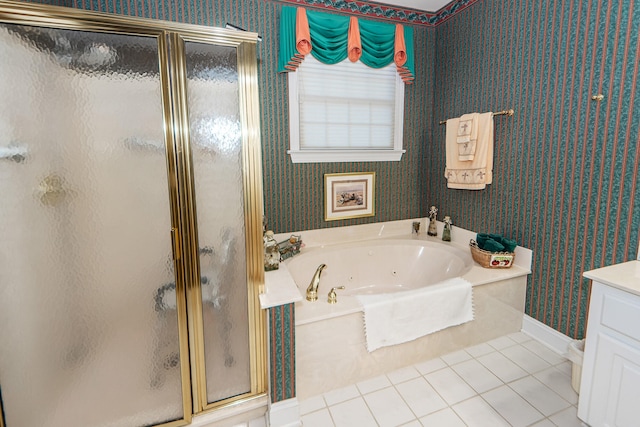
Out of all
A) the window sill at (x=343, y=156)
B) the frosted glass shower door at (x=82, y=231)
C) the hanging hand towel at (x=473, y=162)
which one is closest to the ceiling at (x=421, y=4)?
the hanging hand towel at (x=473, y=162)

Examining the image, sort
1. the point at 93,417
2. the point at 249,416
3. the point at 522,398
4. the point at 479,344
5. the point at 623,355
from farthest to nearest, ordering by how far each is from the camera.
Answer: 1. the point at 479,344
2. the point at 522,398
3. the point at 249,416
4. the point at 93,417
5. the point at 623,355

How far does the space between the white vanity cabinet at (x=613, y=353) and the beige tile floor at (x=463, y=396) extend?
272mm

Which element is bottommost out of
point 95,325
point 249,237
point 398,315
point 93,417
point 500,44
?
point 93,417

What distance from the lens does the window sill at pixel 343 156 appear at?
2768 mm

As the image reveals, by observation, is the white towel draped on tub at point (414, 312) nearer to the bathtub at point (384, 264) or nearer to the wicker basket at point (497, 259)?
the wicker basket at point (497, 259)

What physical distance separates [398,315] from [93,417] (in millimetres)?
1664

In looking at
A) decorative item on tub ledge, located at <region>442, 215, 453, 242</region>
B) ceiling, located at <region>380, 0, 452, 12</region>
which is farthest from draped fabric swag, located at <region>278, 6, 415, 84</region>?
decorative item on tub ledge, located at <region>442, 215, 453, 242</region>

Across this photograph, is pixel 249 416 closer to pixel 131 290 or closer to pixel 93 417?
pixel 93 417

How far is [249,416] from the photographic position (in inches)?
65.6

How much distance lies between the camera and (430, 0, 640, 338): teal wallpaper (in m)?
1.75

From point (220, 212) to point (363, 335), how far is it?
3.71 feet

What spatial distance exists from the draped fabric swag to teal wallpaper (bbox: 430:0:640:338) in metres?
0.53

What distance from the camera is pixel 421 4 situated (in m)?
2.83

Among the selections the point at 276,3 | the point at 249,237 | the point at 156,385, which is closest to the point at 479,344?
the point at 249,237
